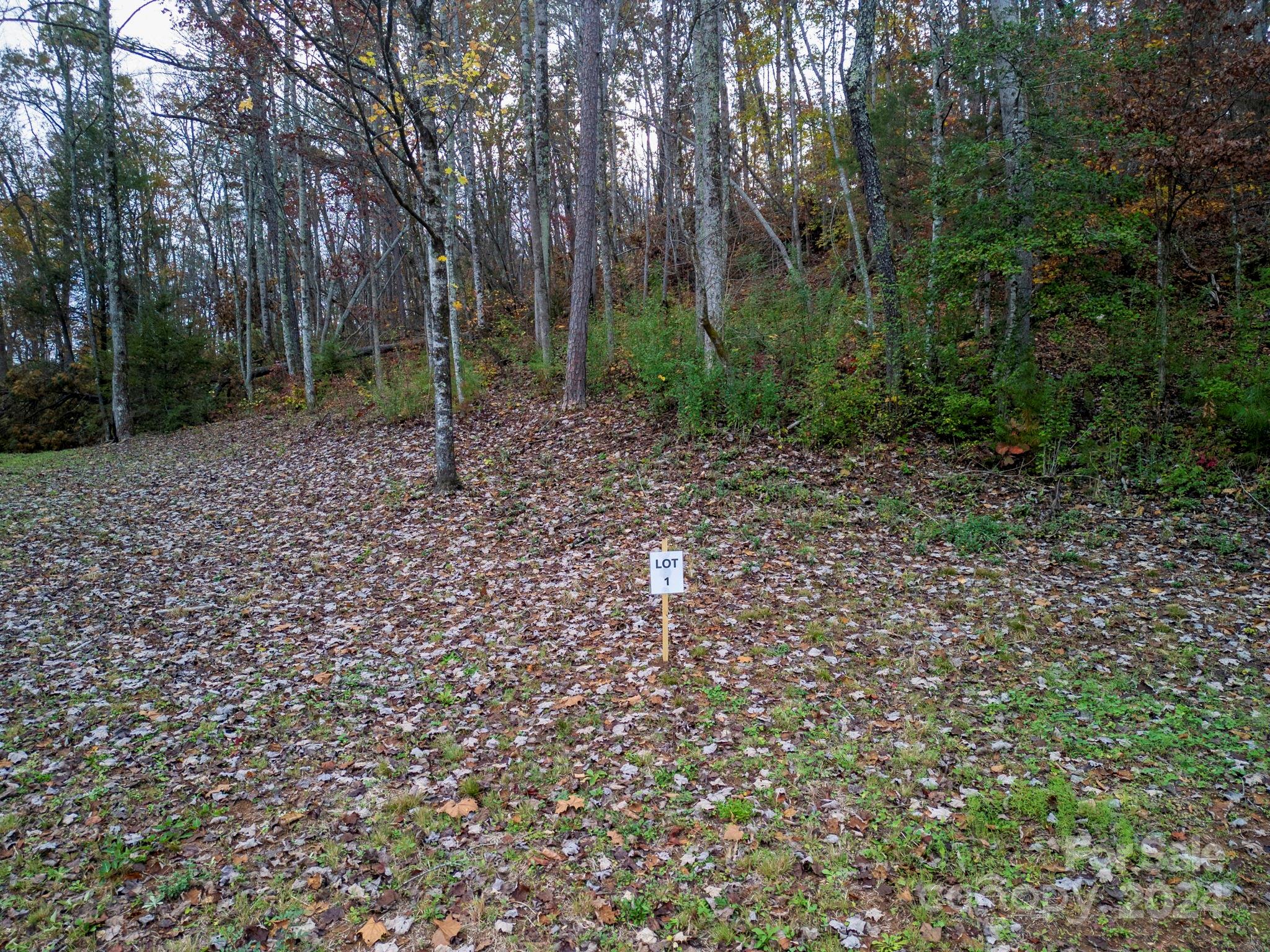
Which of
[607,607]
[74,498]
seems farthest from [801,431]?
[74,498]

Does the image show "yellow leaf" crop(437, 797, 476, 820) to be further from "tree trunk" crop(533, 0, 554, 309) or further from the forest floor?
"tree trunk" crop(533, 0, 554, 309)

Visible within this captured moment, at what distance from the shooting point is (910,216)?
1459 cm

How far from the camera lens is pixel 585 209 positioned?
13195 mm

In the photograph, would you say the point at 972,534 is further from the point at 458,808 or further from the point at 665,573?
the point at 458,808

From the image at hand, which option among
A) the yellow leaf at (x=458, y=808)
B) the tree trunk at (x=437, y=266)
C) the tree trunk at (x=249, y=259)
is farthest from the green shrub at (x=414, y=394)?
the yellow leaf at (x=458, y=808)

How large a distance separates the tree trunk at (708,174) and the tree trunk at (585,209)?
2.26 metres

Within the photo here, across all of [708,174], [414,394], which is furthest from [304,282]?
[708,174]

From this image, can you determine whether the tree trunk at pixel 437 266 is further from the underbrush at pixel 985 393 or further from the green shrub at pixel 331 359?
the green shrub at pixel 331 359

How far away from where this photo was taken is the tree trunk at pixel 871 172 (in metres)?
10.3

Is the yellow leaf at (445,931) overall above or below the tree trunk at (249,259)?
below

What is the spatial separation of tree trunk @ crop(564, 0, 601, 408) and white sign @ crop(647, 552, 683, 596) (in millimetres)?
8280

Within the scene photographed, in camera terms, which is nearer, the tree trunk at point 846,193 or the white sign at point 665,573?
the white sign at point 665,573

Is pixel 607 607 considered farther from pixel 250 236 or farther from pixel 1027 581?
pixel 250 236

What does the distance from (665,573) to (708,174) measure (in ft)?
27.5
